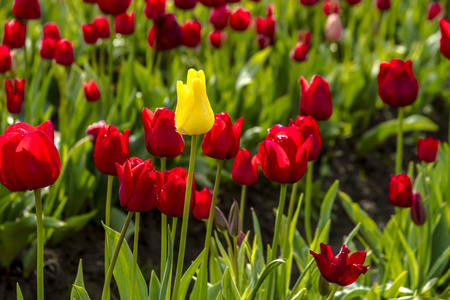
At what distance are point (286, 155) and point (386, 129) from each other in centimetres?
230

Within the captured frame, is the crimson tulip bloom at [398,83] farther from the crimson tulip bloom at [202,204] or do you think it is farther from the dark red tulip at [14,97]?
the dark red tulip at [14,97]

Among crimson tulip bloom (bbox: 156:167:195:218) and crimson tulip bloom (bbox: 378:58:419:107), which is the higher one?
crimson tulip bloom (bbox: 378:58:419:107)

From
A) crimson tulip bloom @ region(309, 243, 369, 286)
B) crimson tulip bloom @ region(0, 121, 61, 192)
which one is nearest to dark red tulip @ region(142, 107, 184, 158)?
crimson tulip bloom @ region(0, 121, 61, 192)

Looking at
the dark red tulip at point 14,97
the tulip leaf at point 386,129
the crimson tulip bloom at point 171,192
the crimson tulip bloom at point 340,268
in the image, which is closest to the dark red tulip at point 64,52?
the dark red tulip at point 14,97

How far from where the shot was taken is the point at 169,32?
2680mm

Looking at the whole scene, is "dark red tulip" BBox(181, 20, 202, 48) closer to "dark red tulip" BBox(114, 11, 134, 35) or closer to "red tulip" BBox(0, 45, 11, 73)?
"dark red tulip" BBox(114, 11, 134, 35)

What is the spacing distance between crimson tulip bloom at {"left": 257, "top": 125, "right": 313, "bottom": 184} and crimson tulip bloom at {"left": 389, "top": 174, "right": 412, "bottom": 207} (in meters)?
0.57

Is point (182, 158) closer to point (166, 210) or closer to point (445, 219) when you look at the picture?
point (445, 219)

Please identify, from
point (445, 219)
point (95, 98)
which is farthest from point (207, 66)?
point (445, 219)

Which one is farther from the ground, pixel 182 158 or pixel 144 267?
pixel 182 158

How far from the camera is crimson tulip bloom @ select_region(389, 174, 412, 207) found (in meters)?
1.83

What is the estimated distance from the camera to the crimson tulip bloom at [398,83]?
1932 mm

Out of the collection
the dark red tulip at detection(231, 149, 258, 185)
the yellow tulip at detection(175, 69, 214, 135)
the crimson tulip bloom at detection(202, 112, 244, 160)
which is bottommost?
the dark red tulip at detection(231, 149, 258, 185)

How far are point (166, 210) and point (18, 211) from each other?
1033 mm
